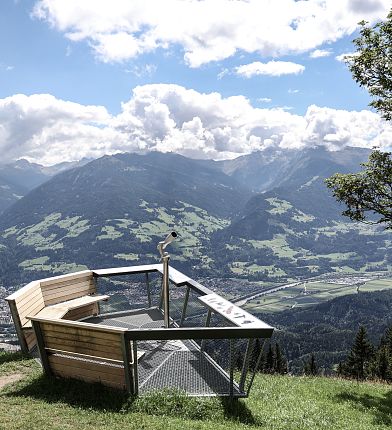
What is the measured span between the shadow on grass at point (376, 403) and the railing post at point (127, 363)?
5.42 m

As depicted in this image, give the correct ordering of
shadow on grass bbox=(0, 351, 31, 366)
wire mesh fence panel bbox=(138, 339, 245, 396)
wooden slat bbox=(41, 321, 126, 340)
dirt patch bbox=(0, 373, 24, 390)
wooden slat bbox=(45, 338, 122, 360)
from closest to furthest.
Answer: wooden slat bbox=(41, 321, 126, 340) < wooden slat bbox=(45, 338, 122, 360) < wire mesh fence panel bbox=(138, 339, 245, 396) < dirt patch bbox=(0, 373, 24, 390) < shadow on grass bbox=(0, 351, 31, 366)

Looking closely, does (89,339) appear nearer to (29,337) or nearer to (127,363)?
(127,363)

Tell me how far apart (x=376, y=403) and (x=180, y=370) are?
5333mm

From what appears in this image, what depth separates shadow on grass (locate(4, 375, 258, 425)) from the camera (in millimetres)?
8164

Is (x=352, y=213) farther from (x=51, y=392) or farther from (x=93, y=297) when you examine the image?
(x=51, y=392)

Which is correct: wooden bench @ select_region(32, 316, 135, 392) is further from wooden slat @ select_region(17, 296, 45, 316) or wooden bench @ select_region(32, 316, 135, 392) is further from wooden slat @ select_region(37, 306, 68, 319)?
wooden slat @ select_region(37, 306, 68, 319)

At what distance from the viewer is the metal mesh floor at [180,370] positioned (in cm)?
912

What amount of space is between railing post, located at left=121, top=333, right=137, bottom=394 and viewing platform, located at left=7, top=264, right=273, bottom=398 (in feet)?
0.06

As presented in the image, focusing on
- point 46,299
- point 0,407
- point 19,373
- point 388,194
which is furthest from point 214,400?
point 388,194

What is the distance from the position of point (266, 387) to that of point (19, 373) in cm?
636

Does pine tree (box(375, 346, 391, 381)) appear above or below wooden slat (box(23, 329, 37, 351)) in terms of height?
below

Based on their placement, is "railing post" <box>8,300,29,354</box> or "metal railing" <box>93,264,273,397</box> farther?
"railing post" <box>8,300,29,354</box>

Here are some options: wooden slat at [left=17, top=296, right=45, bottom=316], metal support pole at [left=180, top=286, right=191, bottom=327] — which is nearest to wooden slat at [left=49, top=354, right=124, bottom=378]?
wooden slat at [left=17, top=296, right=45, bottom=316]

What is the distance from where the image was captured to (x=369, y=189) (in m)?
13.5
